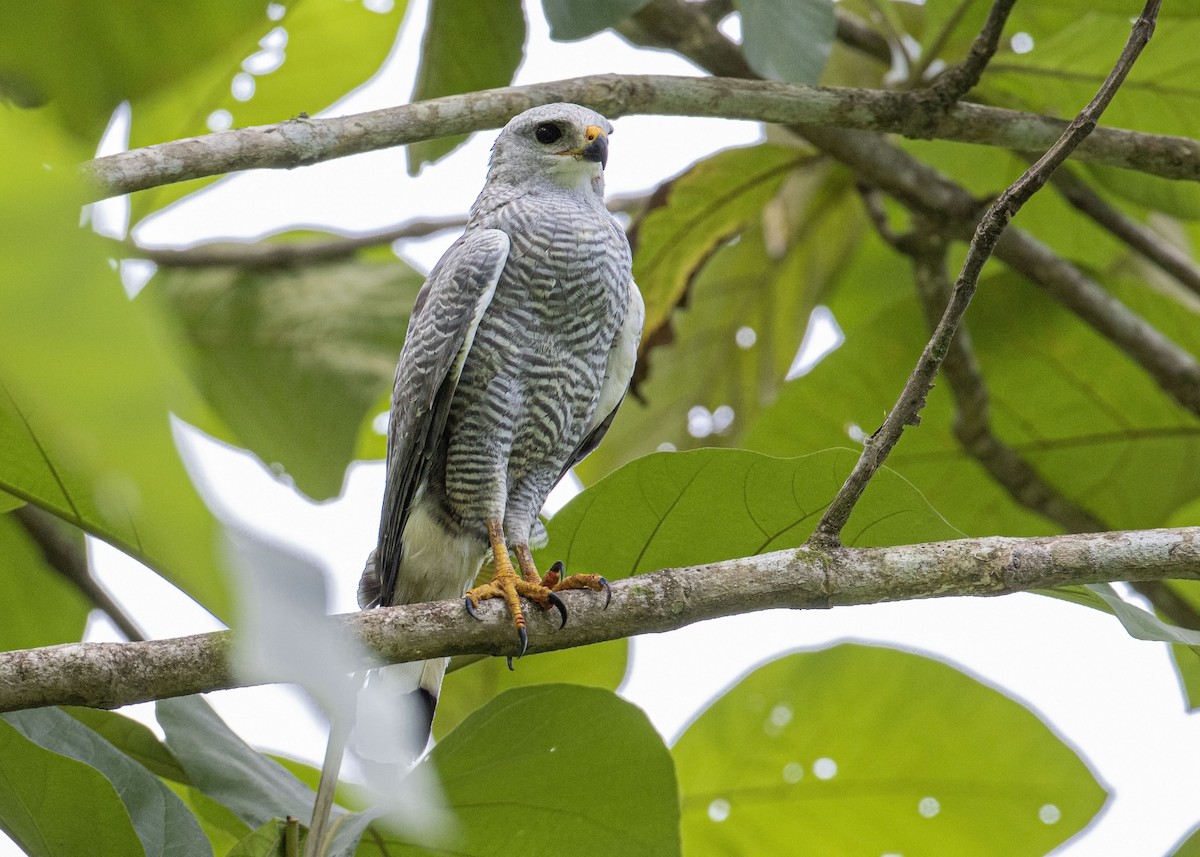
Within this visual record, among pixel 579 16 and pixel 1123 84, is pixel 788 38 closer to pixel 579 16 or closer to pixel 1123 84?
pixel 579 16

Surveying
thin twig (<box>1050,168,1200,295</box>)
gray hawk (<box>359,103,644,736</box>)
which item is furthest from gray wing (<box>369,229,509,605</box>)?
thin twig (<box>1050,168,1200,295</box>)

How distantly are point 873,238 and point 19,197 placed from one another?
456 cm

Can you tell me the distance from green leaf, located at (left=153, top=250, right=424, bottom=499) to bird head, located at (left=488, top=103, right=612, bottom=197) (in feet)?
2.47

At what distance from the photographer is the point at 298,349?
4.04 metres

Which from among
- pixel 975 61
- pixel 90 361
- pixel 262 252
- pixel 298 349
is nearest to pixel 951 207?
pixel 975 61

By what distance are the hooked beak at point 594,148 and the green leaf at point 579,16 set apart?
0.77m

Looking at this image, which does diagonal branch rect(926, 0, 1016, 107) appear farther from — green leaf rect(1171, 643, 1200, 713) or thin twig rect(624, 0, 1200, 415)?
green leaf rect(1171, 643, 1200, 713)

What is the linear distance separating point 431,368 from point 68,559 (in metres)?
1.11

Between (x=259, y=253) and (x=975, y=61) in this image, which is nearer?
(x=975, y=61)

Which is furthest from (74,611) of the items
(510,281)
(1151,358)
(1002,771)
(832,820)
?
(1151,358)

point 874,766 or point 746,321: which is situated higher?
point 746,321

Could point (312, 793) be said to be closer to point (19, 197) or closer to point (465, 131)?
point (465, 131)

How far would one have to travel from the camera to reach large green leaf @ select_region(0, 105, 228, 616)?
0.44 meters

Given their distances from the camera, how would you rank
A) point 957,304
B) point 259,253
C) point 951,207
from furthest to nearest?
1. point 259,253
2. point 951,207
3. point 957,304
